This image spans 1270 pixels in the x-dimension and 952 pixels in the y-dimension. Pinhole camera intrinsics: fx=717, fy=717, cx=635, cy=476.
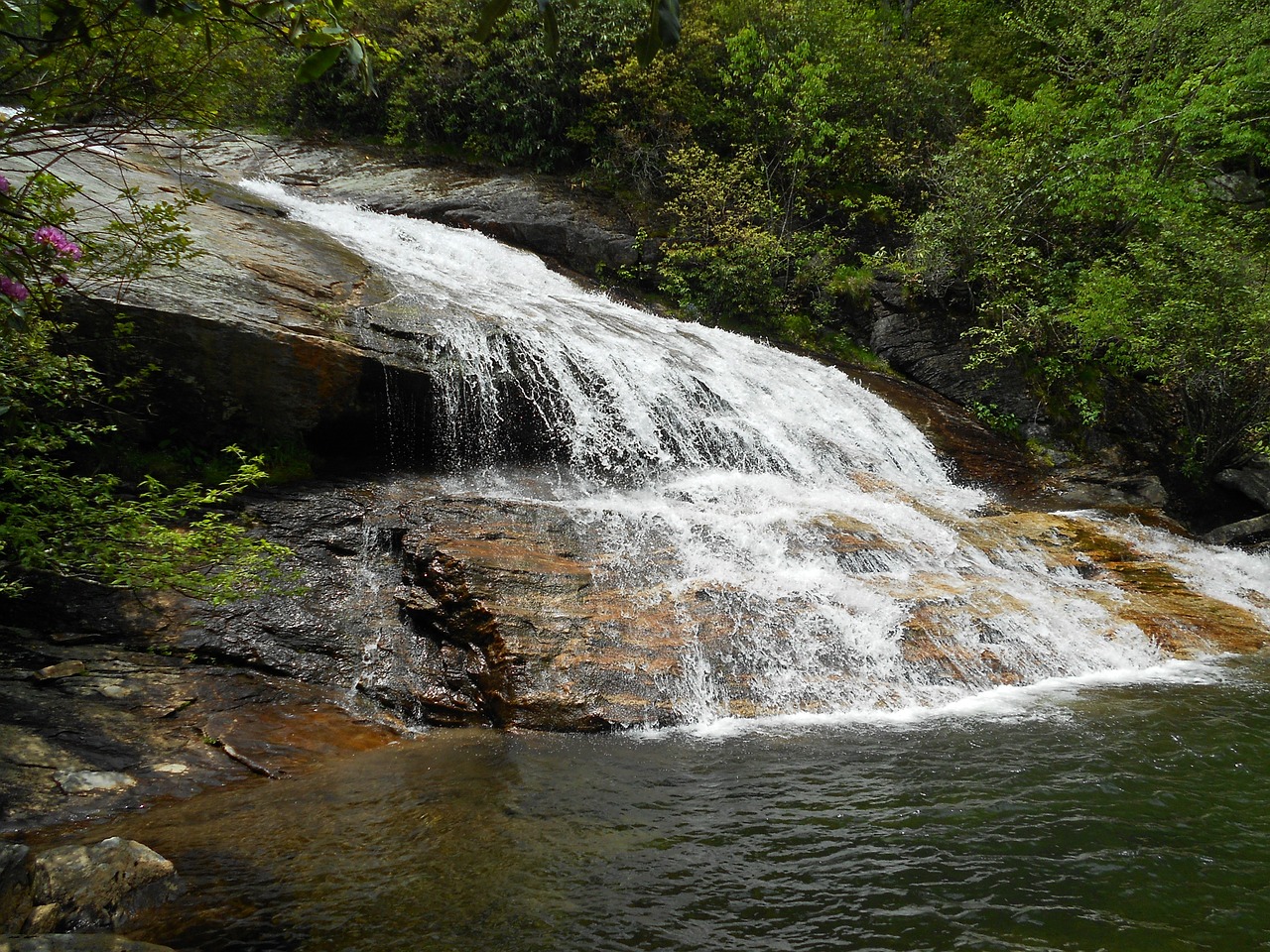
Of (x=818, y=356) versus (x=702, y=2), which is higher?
(x=702, y=2)

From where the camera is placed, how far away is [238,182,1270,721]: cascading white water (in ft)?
21.7

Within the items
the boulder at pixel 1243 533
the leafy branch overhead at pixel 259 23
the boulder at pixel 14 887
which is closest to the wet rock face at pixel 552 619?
the boulder at pixel 14 887

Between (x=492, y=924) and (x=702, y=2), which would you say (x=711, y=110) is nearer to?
(x=702, y=2)

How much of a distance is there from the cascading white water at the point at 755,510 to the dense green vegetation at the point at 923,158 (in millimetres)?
3544

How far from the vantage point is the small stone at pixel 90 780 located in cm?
450

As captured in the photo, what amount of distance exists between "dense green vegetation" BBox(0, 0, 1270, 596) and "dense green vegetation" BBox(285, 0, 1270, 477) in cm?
7

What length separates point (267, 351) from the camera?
8.02 meters

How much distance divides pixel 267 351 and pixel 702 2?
18056mm

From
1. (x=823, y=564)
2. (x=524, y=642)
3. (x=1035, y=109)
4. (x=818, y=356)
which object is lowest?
(x=524, y=642)

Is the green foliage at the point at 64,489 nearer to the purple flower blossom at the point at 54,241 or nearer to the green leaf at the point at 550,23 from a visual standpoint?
the purple flower blossom at the point at 54,241

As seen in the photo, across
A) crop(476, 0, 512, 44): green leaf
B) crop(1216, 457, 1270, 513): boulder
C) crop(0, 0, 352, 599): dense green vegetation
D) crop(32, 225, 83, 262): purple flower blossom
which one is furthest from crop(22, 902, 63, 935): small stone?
crop(1216, 457, 1270, 513): boulder

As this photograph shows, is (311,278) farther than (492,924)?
Yes

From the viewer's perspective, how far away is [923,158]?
Answer: 1931 cm

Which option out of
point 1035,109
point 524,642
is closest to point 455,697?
point 524,642
